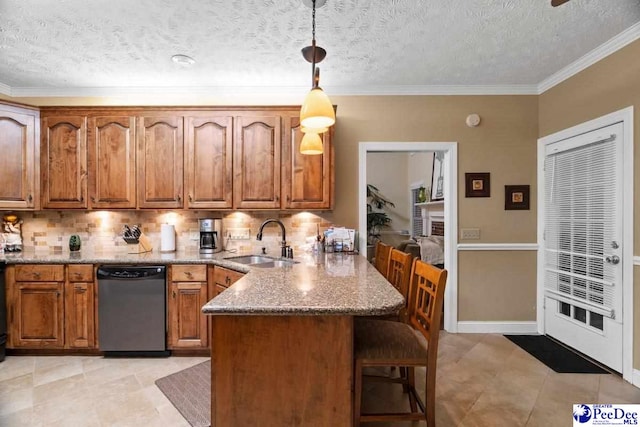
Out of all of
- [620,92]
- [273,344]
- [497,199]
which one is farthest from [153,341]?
[620,92]

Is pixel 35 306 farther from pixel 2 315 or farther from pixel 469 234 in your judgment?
pixel 469 234

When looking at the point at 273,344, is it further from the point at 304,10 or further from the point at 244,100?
the point at 244,100

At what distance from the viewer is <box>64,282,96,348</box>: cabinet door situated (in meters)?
2.80

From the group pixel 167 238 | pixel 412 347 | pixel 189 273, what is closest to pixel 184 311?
pixel 189 273

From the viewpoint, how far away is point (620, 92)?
2.47m

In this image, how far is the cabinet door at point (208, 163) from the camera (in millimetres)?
3062

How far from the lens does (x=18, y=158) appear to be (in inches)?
118

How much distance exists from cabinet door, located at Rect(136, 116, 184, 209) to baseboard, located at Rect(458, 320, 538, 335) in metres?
3.22

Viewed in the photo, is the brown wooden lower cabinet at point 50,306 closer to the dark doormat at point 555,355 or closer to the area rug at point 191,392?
the area rug at point 191,392

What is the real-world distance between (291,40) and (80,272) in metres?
2.66

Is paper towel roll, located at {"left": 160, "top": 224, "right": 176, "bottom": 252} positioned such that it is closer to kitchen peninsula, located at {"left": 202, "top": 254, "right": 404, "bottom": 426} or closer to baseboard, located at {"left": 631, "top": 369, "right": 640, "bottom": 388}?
kitchen peninsula, located at {"left": 202, "top": 254, "right": 404, "bottom": 426}

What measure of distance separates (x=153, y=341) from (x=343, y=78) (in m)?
2.99

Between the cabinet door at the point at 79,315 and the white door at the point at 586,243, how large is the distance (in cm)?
431

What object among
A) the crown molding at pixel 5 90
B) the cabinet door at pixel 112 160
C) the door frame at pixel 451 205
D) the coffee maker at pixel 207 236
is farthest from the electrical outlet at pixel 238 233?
the crown molding at pixel 5 90
